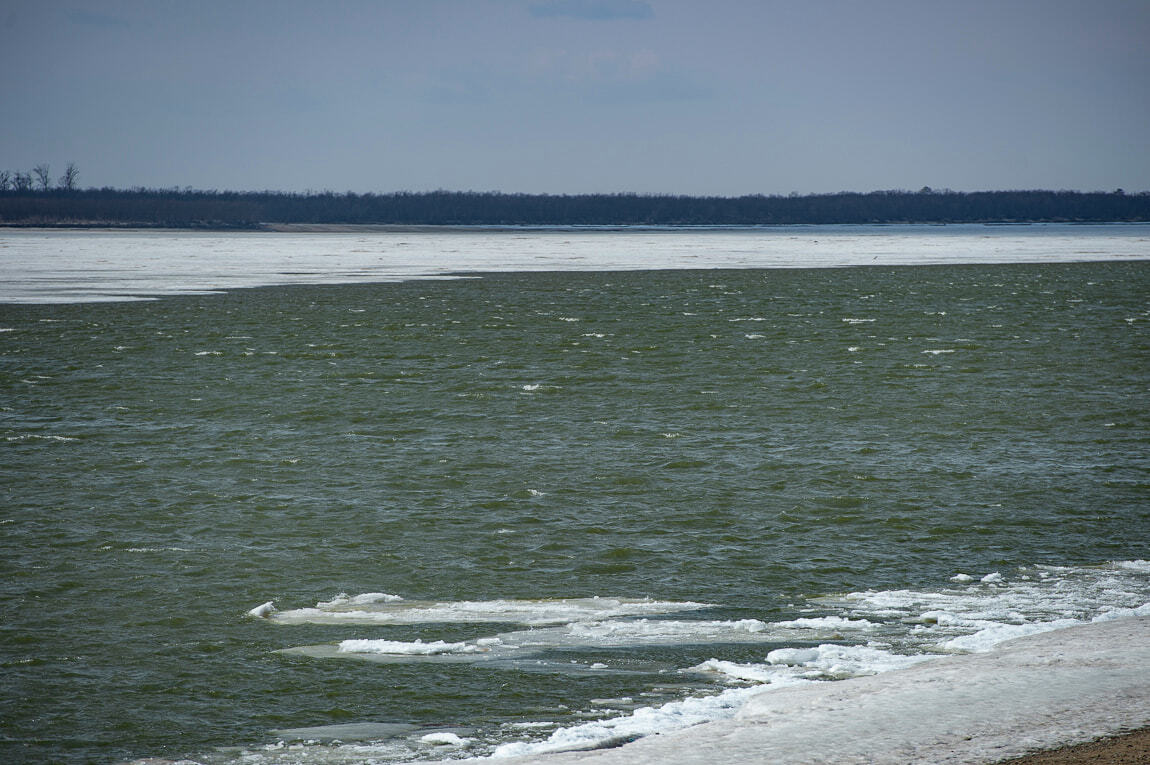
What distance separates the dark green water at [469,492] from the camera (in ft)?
15.9

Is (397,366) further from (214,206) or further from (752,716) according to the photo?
(214,206)

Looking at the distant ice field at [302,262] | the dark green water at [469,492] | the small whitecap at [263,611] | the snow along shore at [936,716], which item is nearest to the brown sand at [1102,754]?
the snow along shore at [936,716]

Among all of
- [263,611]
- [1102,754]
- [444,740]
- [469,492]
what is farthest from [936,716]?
[469,492]

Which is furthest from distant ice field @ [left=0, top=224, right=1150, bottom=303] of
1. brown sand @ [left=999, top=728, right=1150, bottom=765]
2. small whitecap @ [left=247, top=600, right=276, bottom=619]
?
brown sand @ [left=999, top=728, right=1150, bottom=765]

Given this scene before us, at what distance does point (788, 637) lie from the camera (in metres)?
5.27

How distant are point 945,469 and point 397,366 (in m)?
7.76

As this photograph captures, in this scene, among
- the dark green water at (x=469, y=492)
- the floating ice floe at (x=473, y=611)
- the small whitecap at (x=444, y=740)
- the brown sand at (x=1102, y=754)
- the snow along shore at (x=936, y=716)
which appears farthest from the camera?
the floating ice floe at (x=473, y=611)

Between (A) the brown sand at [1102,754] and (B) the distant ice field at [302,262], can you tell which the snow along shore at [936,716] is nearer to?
(A) the brown sand at [1102,754]

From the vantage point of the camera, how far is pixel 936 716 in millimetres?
4098

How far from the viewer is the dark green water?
484 centimetres

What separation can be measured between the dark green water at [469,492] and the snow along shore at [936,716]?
66cm

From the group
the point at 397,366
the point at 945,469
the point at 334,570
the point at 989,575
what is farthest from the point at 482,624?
the point at 397,366

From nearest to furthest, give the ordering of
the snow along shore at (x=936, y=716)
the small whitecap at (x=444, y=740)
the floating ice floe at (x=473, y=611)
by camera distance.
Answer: the snow along shore at (x=936, y=716) < the small whitecap at (x=444, y=740) < the floating ice floe at (x=473, y=611)

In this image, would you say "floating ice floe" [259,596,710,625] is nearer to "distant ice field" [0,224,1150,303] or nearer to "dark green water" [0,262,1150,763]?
"dark green water" [0,262,1150,763]
